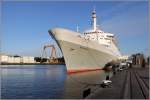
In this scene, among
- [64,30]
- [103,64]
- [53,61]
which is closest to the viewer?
[64,30]

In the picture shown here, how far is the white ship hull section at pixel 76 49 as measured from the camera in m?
48.0

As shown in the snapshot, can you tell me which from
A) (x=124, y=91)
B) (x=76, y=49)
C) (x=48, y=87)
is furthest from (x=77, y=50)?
(x=124, y=91)

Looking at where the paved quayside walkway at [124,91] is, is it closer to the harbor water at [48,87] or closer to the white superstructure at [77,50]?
the harbor water at [48,87]

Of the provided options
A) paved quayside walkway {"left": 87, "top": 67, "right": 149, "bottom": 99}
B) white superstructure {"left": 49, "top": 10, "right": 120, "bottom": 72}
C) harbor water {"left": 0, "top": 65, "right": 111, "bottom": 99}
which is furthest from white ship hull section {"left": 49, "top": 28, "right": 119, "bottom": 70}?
paved quayside walkway {"left": 87, "top": 67, "right": 149, "bottom": 99}

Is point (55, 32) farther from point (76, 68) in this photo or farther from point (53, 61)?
point (53, 61)

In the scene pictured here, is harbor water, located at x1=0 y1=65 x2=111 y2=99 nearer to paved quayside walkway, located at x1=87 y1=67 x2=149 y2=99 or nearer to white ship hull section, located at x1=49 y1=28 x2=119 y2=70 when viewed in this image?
paved quayside walkway, located at x1=87 y1=67 x2=149 y2=99

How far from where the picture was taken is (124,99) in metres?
17.0

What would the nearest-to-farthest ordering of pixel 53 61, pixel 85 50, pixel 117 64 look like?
pixel 85 50 < pixel 117 64 < pixel 53 61

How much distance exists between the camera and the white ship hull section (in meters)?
48.0

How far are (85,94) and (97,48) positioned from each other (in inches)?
1401

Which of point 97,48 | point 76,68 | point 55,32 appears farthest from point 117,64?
point 55,32

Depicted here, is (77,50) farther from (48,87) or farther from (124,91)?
(124,91)

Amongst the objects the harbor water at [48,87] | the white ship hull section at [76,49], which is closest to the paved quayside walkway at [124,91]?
the harbor water at [48,87]

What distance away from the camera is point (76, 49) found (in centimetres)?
4947
